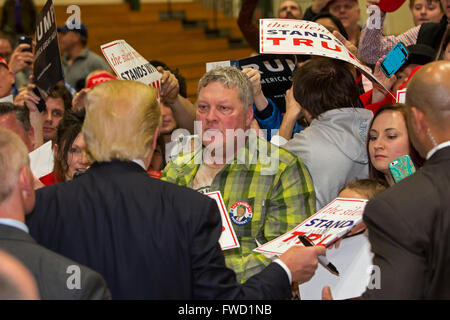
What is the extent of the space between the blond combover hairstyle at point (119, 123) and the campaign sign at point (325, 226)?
0.75 metres

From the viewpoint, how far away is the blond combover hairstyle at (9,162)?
6.17 ft

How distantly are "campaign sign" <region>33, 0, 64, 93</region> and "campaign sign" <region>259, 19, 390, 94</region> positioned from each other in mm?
1229

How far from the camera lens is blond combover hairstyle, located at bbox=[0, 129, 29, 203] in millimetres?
1881

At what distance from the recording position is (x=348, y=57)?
3146 mm

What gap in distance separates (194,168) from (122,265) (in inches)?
45.4

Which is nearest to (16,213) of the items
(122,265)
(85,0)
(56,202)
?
(56,202)

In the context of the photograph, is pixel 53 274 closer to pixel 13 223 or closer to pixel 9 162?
pixel 13 223

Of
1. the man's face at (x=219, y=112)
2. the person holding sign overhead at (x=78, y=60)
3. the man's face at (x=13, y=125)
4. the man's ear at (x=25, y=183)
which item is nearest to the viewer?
the man's ear at (x=25, y=183)

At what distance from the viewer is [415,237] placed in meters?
1.95

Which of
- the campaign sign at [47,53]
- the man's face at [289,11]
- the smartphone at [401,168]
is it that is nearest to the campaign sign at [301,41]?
the smartphone at [401,168]

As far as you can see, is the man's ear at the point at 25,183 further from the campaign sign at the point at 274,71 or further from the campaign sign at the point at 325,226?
the campaign sign at the point at 274,71

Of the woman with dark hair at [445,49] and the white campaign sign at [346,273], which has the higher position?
the woman with dark hair at [445,49]

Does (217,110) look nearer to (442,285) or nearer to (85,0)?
(442,285)

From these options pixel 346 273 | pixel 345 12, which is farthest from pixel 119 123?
pixel 345 12
